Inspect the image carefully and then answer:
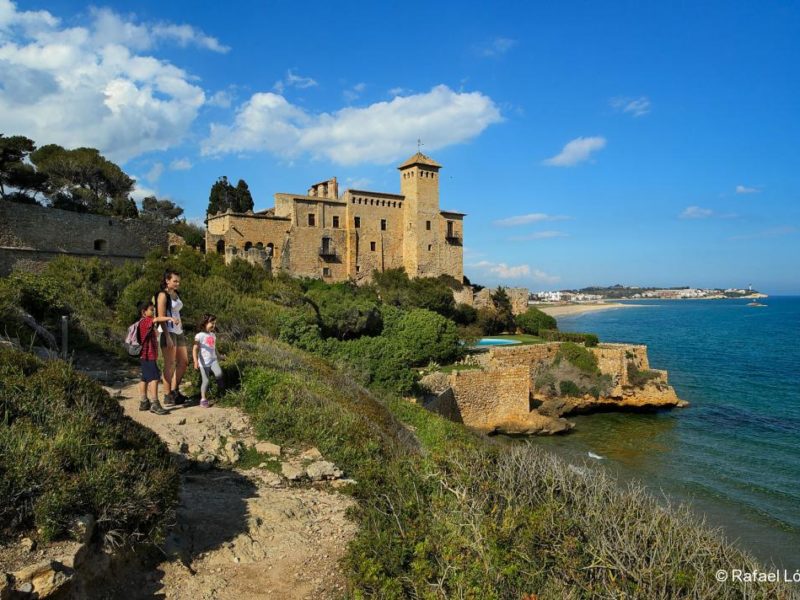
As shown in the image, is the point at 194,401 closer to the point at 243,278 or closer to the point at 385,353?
the point at 385,353

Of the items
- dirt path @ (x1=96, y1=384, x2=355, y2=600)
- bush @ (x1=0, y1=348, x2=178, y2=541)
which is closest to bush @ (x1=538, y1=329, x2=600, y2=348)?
dirt path @ (x1=96, y1=384, x2=355, y2=600)

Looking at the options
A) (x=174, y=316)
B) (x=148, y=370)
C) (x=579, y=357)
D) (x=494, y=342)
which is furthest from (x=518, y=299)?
(x=148, y=370)

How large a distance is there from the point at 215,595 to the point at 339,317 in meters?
16.4

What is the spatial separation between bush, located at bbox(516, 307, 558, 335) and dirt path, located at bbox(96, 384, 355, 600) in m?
30.9

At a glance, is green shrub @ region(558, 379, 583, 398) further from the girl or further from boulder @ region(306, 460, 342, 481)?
boulder @ region(306, 460, 342, 481)

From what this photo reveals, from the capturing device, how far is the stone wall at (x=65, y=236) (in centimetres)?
2230

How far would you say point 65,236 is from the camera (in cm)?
2458

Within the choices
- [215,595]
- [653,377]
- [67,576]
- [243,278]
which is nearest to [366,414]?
[215,595]

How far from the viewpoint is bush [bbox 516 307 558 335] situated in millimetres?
35906

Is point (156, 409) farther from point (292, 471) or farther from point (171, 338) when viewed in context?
point (292, 471)

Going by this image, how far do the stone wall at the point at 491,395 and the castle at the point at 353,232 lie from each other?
16.0m

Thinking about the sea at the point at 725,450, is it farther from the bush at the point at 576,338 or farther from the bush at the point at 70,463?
the bush at the point at 70,463

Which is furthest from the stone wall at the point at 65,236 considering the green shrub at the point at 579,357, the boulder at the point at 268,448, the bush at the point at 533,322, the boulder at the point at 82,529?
the bush at the point at 533,322

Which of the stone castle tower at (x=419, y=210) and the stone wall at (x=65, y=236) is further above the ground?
the stone castle tower at (x=419, y=210)
